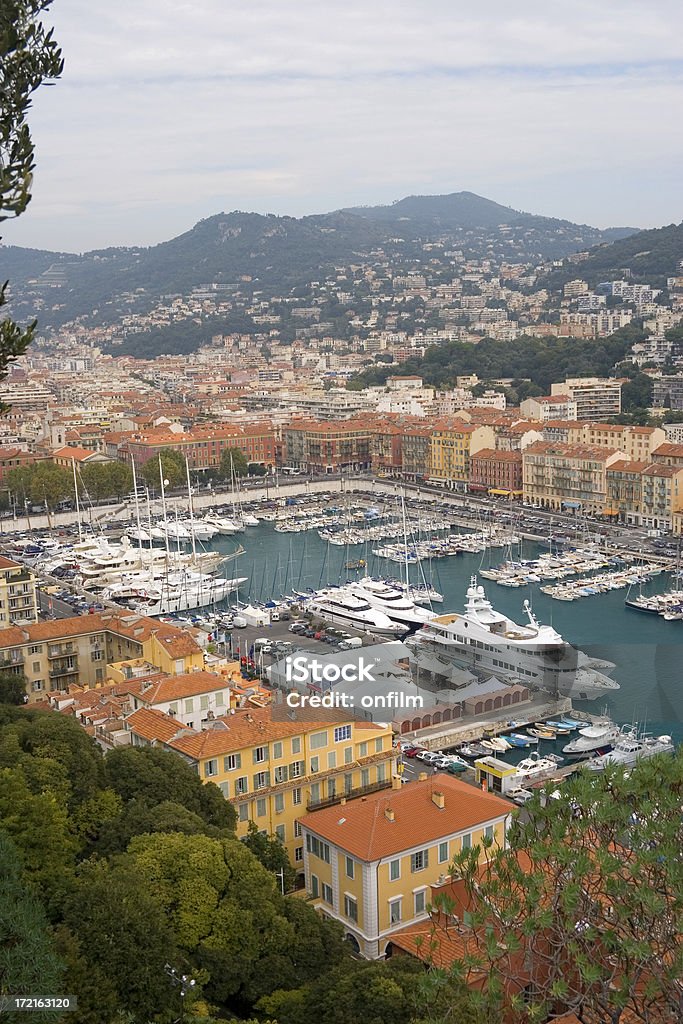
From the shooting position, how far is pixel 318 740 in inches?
382

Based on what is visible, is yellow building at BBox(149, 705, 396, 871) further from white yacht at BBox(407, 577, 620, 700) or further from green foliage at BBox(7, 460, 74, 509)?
green foliage at BBox(7, 460, 74, 509)

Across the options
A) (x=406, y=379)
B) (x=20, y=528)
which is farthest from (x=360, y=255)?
(x=20, y=528)

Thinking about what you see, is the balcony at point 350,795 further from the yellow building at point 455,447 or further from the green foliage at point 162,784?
the yellow building at point 455,447

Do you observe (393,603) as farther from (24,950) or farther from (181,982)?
(24,950)

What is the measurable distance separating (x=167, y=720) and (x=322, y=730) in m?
1.44

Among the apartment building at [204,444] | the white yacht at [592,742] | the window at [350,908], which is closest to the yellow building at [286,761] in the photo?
the window at [350,908]

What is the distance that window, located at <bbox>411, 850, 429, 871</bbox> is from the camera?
26.7ft

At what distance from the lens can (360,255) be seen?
411 ft

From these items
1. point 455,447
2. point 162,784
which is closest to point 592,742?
point 162,784

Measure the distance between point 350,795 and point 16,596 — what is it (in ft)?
27.3

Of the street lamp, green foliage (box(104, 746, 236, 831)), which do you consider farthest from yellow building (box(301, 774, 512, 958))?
the street lamp

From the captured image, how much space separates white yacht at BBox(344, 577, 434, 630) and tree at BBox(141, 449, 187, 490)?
13.7 m

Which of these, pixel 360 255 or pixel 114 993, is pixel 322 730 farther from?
pixel 360 255

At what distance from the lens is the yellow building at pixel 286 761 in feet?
30.6
